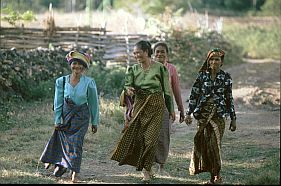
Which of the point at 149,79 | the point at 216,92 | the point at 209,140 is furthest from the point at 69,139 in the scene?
the point at 216,92

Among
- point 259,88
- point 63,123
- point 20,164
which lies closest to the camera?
point 63,123

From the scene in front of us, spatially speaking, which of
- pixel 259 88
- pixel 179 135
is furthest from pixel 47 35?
pixel 179 135

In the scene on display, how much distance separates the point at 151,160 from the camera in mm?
6922

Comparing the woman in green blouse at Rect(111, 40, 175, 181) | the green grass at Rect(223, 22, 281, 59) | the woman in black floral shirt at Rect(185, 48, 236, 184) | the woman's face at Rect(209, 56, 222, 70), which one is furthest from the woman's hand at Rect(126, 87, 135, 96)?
the green grass at Rect(223, 22, 281, 59)

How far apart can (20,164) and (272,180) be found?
349 cm

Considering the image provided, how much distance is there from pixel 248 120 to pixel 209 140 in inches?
240

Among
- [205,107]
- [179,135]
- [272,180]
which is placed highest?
[205,107]

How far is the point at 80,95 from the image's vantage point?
22.5ft

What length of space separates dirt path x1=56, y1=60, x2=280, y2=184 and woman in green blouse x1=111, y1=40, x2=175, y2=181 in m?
0.35

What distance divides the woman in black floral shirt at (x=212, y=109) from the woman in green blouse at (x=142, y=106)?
441 mm

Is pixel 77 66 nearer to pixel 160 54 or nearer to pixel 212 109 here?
pixel 160 54

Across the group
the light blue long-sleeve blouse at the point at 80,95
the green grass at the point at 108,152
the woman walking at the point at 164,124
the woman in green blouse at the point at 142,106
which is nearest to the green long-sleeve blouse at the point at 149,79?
the woman in green blouse at the point at 142,106

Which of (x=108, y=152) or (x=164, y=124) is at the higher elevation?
(x=164, y=124)

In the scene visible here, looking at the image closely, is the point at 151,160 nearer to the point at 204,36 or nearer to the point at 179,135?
the point at 179,135
